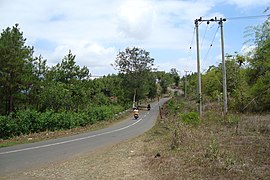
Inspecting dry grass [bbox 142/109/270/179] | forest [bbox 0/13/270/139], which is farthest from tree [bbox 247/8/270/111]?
dry grass [bbox 142/109/270/179]

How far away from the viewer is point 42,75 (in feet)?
113

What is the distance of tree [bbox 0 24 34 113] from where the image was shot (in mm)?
26750

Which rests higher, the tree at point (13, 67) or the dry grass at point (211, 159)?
the tree at point (13, 67)

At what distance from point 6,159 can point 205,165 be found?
338 inches

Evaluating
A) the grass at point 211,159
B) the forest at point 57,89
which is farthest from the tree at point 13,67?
the grass at point 211,159

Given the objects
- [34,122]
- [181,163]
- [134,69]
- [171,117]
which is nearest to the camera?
[181,163]

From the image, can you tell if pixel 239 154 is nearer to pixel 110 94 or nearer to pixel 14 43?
pixel 14 43

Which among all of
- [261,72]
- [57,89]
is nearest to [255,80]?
[261,72]

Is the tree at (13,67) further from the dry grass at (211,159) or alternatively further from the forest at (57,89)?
the dry grass at (211,159)

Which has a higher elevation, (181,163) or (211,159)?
(211,159)

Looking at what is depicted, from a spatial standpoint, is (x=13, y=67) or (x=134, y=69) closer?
(x=13, y=67)

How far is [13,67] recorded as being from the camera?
27094 mm

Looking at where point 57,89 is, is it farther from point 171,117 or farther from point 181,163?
point 181,163

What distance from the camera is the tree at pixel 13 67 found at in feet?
87.8
